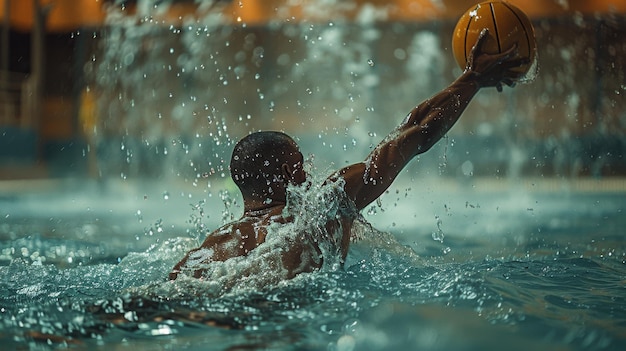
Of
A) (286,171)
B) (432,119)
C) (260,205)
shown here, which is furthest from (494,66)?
(260,205)

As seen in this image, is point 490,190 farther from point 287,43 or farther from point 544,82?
point 287,43

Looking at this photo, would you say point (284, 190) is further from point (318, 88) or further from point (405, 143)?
point (318, 88)

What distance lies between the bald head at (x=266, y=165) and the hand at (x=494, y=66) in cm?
95

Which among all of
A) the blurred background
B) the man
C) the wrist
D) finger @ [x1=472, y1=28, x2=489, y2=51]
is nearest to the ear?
the man

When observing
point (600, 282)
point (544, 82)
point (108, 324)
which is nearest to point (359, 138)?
point (544, 82)

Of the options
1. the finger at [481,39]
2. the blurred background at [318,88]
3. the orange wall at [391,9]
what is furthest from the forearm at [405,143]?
the orange wall at [391,9]

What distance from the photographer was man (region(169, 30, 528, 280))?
2.90m

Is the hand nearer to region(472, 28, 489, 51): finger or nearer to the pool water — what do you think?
region(472, 28, 489, 51): finger

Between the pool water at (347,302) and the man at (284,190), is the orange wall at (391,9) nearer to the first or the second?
the pool water at (347,302)

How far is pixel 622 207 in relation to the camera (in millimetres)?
8758

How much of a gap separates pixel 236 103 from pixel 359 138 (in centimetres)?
239

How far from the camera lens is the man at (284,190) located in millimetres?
2900

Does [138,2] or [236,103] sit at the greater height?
[138,2]

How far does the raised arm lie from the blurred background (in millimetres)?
Result: 8666
